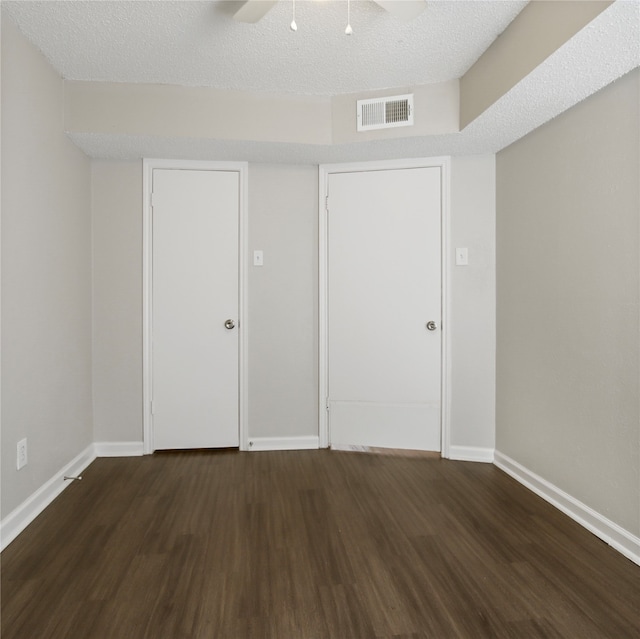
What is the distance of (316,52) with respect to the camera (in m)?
2.29

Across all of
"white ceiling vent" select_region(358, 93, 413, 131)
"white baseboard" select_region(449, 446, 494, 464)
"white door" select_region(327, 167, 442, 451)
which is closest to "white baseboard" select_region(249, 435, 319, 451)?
"white door" select_region(327, 167, 442, 451)

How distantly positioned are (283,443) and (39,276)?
1.90 m

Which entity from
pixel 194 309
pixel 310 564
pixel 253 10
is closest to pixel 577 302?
pixel 310 564

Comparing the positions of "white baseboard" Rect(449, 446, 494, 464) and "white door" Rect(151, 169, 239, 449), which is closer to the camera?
"white baseboard" Rect(449, 446, 494, 464)

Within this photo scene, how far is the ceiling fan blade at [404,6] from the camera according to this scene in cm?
168

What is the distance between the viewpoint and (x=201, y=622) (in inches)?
57.6

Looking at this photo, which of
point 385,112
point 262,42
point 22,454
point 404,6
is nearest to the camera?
point 404,6

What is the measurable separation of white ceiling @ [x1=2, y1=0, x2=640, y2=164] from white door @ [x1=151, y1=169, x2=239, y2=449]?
0.36m

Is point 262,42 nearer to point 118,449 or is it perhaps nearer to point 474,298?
point 474,298

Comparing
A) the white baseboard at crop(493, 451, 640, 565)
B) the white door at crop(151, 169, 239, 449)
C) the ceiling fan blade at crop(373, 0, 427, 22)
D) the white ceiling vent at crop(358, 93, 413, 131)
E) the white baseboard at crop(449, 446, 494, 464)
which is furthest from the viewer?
the white door at crop(151, 169, 239, 449)

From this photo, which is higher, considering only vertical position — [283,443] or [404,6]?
[404,6]

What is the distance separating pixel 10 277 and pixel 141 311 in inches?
45.2

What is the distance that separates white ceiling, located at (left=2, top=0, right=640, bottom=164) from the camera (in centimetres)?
190

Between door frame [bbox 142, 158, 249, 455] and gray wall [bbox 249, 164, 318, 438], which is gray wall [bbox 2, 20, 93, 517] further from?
gray wall [bbox 249, 164, 318, 438]
